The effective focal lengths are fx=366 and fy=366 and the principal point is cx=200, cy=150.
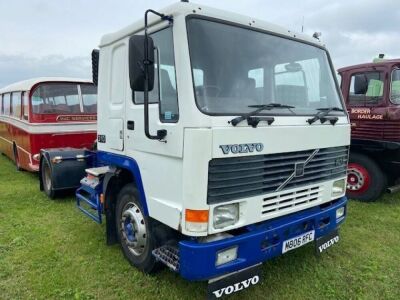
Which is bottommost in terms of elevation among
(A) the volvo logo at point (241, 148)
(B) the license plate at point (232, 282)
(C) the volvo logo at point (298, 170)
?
(B) the license plate at point (232, 282)

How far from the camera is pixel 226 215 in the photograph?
2.86 metres

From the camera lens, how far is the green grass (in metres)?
3.39

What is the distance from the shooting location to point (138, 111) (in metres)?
3.35

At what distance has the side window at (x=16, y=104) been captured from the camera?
A: 8.13 metres

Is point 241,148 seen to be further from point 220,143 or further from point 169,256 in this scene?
point 169,256

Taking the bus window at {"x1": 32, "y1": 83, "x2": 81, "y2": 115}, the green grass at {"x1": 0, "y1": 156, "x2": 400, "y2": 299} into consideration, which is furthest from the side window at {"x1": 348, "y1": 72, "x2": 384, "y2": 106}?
the bus window at {"x1": 32, "y1": 83, "x2": 81, "y2": 115}

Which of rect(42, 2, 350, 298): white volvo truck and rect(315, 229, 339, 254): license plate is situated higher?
rect(42, 2, 350, 298): white volvo truck

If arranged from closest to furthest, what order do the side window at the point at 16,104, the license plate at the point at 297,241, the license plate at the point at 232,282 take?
the license plate at the point at 232,282 → the license plate at the point at 297,241 → the side window at the point at 16,104

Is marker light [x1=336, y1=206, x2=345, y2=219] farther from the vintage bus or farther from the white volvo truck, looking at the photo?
the vintage bus

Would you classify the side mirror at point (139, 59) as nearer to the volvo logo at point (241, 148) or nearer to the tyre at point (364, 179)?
the volvo logo at point (241, 148)

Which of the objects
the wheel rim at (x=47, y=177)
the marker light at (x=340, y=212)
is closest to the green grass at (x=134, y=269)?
the marker light at (x=340, y=212)

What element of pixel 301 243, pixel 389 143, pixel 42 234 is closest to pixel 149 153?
pixel 301 243

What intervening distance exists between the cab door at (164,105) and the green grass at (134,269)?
1.32m

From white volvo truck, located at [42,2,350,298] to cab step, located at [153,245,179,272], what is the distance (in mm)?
12
